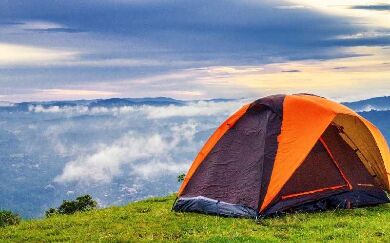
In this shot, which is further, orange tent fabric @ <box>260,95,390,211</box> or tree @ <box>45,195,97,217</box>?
tree @ <box>45,195,97,217</box>

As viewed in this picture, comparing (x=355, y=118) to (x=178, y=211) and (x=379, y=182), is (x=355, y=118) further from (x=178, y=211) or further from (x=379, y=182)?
(x=178, y=211)

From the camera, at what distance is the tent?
18953 millimetres

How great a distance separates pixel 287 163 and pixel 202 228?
3.92 metres

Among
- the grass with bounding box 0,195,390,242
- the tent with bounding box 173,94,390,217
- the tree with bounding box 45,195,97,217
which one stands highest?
the tent with bounding box 173,94,390,217

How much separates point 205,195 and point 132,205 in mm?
4481

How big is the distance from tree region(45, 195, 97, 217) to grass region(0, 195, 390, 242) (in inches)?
132

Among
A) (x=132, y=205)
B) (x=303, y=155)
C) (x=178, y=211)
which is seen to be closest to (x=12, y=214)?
(x=132, y=205)

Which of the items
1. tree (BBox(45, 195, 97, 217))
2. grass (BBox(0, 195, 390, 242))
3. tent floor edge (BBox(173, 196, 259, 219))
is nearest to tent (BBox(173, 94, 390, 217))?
tent floor edge (BBox(173, 196, 259, 219))

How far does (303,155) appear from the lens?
1919cm

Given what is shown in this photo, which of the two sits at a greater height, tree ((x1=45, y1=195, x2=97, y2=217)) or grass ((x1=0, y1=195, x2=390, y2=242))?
grass ((x1=0, y1=195, x2=390, y2=242))

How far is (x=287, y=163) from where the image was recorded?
62.6 ft

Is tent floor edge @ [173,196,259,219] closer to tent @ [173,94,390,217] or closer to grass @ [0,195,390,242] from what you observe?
tent @ [173,94,390,217]

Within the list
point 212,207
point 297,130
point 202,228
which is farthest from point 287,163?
point 202,228

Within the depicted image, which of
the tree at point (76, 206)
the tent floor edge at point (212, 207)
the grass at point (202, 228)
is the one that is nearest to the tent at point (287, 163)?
the tent floor edge at point (212, 207)
